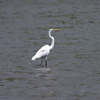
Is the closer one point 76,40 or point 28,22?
point 76,40

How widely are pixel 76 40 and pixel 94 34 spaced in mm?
1926

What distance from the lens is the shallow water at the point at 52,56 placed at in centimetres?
1083

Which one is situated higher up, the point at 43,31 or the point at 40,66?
the point at 43,31

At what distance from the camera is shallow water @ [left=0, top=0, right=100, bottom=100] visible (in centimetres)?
1083

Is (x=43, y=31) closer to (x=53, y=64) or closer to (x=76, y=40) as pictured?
(x=76, y=40)

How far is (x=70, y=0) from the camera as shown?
4106 centimetres

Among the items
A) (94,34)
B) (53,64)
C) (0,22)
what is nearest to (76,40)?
(94,34)

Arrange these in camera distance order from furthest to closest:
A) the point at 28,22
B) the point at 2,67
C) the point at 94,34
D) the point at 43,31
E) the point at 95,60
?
the point at 28,22, the point at 43,31, the point at 94,34, the point at 95,60, the point at 2,67

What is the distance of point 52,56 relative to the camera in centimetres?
1611

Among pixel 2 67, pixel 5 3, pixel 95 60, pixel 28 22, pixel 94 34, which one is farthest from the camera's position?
pixel 5 3

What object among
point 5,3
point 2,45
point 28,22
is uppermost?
point 5,3

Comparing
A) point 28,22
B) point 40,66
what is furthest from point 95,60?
point 28,22

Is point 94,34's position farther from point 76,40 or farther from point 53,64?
point 53,64

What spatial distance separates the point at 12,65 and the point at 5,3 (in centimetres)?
2630
